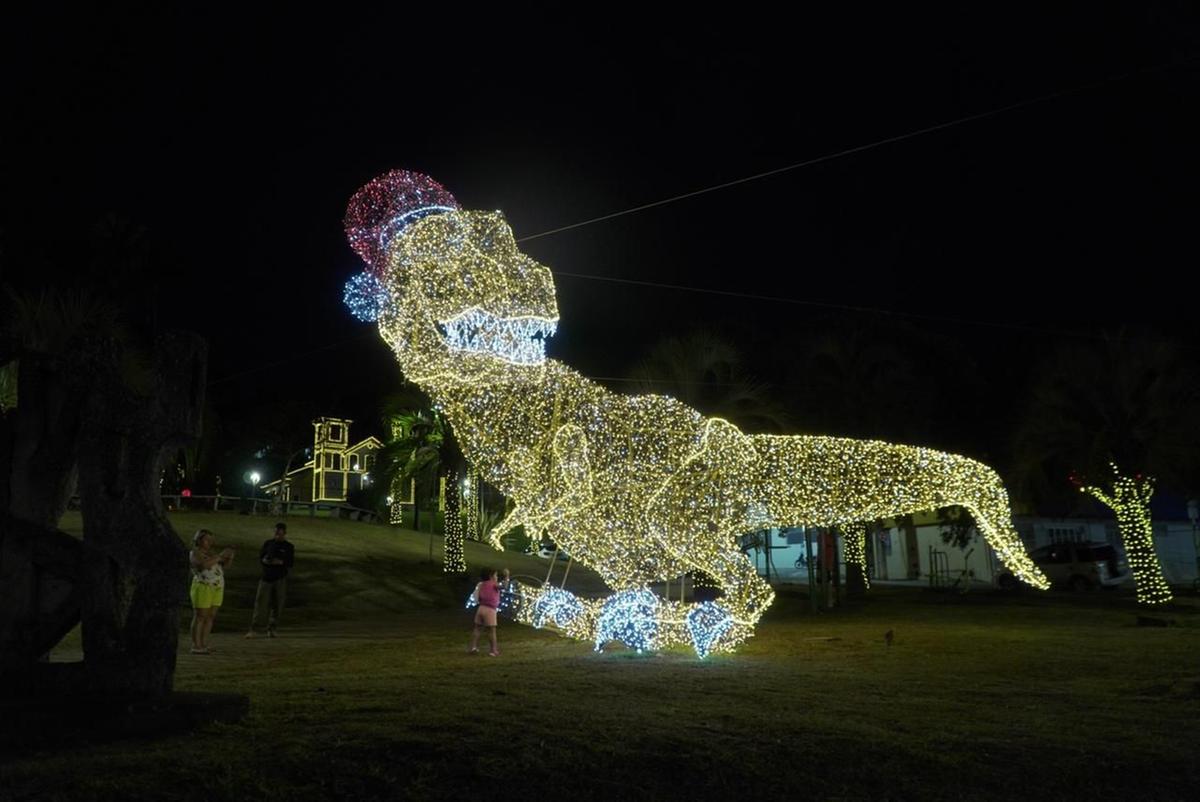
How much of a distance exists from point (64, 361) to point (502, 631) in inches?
366

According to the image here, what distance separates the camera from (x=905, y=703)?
266 inches

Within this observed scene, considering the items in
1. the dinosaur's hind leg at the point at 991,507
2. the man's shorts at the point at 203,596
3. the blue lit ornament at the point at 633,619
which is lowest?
the blue lit ornament at the point at 633,619

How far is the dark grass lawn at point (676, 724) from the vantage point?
439 cm

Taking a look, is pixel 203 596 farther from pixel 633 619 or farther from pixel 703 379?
pixel 703 379

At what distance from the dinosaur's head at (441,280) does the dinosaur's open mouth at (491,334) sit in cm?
1

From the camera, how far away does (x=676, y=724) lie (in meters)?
5.79

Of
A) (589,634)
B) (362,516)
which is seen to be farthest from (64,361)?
(362,516)

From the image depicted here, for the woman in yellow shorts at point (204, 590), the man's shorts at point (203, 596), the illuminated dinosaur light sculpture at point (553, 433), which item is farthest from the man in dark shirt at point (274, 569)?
the illuminated dinosaur light sculpture at point (553, 433)

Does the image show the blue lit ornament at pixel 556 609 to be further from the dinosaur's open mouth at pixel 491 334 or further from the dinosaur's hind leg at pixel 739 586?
the dinosaur's open mouth at pixel 491 334

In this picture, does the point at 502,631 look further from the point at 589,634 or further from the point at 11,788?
the point at 11,788

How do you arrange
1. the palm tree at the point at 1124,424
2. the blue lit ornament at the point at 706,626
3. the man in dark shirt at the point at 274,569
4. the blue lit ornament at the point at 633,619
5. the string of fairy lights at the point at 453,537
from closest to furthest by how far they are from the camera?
the blue lit ornament at the point at 706,626
the blue lit ornament at the point at 633,619
the man in dark shirt at the point at 274,569
the palm tree at the point at 1124,424
the string of fairy lights at the point at 453,537

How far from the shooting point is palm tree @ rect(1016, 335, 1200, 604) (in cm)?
1703

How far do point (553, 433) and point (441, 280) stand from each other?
199 cm

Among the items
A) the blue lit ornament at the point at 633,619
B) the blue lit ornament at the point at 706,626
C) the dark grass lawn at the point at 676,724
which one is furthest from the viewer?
the blue lit ornament at the point at 633,619
